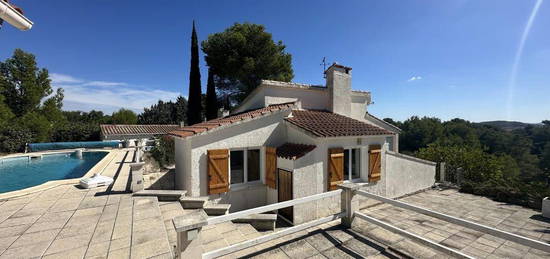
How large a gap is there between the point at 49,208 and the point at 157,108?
43.0 m

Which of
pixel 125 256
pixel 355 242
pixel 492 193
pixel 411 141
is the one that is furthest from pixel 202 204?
pixel 411 141

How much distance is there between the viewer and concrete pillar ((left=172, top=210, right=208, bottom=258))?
318 cm

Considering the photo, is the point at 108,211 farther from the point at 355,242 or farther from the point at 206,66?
the point at 206,66

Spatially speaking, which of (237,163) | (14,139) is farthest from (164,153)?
(14,139)

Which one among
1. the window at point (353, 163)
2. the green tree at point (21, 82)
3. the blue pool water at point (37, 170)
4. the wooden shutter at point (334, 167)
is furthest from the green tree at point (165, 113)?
the wooden shutter at point (334, 167)

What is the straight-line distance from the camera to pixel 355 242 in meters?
4.85

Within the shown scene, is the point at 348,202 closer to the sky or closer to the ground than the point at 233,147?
closer to the ground

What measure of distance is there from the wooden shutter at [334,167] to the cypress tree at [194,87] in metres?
15.9

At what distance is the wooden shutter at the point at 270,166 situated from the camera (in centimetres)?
846

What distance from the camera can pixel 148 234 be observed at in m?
4.57

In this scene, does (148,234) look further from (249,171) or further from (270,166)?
(249,171)

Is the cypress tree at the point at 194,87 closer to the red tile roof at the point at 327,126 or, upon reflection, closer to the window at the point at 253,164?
the window at the point at 253,164

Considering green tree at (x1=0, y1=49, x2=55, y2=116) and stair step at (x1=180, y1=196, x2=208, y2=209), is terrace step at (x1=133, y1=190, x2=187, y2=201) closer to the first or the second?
stair step at (x1=180, y1=196, x2=208, y2=209)

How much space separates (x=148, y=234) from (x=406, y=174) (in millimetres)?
12017
